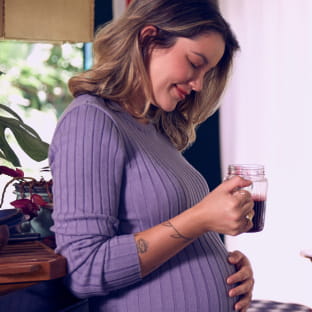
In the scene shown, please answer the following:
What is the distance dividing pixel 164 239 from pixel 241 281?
31cm

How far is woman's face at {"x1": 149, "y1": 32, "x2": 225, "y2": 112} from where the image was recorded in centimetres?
113

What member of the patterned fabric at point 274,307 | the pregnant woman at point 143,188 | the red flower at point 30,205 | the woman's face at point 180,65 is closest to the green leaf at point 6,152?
the red flower at point 30,205

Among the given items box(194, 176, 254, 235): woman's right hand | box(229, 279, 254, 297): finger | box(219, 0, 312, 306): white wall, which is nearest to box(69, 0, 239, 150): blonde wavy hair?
box(194, 176, 254, 235): woman's right hand

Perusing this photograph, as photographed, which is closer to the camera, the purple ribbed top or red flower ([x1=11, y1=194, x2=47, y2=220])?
the purple ribbed top

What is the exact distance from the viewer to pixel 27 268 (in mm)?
845

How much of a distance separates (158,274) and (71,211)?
0.22 m

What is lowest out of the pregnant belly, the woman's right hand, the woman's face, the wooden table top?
the pregnant belly

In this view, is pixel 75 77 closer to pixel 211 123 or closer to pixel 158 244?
pixel 158 244

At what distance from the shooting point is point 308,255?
2.28 m

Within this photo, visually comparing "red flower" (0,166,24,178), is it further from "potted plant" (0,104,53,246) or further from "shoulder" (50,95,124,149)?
"shoulder" (50,95,124,149)

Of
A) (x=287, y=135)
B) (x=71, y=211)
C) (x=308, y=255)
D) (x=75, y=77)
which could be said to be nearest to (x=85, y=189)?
(x=71, y=211)

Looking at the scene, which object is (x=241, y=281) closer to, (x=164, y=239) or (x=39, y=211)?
(x=164, y=239)

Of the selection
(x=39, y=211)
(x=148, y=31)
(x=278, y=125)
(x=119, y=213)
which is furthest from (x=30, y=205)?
(x=278, y=125)

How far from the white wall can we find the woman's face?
2.00m
